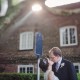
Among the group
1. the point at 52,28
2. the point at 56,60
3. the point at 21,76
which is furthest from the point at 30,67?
the point at 56,60

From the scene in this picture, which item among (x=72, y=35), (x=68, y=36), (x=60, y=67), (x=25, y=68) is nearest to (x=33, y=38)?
(x=25, y=68)

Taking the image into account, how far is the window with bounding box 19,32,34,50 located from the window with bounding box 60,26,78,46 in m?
3.06

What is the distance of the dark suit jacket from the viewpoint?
454 cm

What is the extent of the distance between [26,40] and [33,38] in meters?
0.75

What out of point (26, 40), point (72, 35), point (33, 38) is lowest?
point (26, 40)

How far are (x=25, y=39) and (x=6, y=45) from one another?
234 cm

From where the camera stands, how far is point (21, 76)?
615 inches

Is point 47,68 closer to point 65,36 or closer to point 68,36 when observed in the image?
point 68,36

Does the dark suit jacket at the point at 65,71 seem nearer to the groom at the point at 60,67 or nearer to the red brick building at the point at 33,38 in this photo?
the groom at the point at 60,67

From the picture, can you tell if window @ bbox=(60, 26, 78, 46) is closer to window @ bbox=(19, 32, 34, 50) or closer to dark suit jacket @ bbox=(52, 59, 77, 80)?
window @ bbox=(19, 32, 34, 50)

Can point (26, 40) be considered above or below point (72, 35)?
below

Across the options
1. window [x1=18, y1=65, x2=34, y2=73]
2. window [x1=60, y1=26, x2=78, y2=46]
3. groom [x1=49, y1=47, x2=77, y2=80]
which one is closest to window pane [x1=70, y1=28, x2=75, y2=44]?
window [x1=60, y1=26, x2=78, y2=46]

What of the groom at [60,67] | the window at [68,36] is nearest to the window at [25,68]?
the window at [68,36]

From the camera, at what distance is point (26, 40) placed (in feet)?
72.1
